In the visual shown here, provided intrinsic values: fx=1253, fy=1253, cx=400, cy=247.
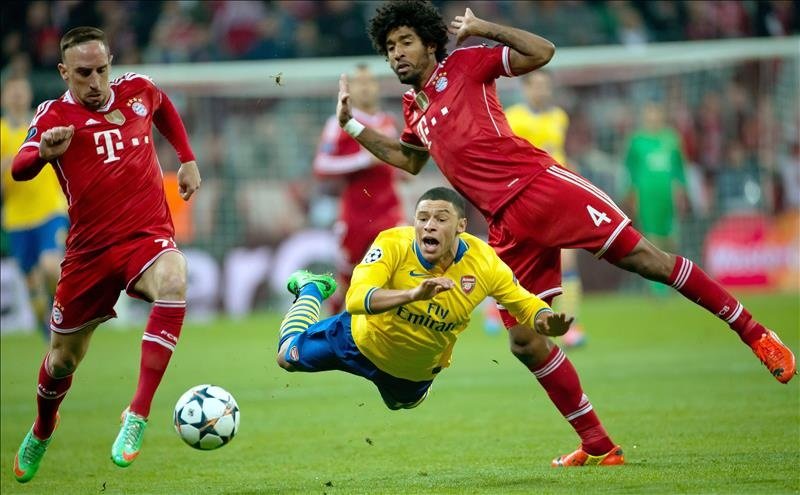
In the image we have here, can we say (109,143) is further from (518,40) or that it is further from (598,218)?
(598,218)

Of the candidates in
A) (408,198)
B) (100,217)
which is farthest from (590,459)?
(408,198)

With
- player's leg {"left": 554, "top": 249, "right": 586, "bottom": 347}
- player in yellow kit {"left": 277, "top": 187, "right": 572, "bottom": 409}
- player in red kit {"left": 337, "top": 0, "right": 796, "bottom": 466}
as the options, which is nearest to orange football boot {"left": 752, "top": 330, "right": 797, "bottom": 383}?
player in red kit {"left": 337, "top": 0, "right": 796, "bottom": 466}

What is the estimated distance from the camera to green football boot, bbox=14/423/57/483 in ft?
25.0

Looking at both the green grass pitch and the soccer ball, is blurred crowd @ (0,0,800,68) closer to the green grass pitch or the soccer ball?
the green grass pitch

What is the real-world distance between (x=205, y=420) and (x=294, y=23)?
14240mm

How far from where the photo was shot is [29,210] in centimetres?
1440

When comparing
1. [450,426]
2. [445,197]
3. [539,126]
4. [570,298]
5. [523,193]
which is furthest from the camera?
[570,298]

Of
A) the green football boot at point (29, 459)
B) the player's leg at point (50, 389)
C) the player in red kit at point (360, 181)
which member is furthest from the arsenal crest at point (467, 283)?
the player in red kit at point (360, 181)

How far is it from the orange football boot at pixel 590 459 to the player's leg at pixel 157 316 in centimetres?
234

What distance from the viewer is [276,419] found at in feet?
32.7

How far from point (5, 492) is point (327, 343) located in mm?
2058

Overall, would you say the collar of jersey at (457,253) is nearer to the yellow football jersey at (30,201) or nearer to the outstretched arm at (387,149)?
the outstretched arm at (387,149)

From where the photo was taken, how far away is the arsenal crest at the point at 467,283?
689 centimetres

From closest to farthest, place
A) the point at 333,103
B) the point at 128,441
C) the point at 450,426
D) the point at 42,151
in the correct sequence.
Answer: the point at 128,441
the point at 42,151
the point at 450,426
the point at 333,103
